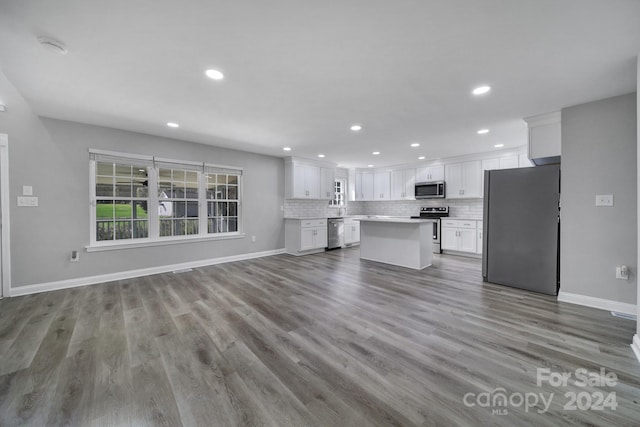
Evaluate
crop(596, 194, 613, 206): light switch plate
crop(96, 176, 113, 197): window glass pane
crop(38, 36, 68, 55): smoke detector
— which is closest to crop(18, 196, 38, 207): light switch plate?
crop(96, 176, 113, 197): window glass pane

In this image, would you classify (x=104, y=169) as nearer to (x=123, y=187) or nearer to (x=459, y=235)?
(x=123, y=187)

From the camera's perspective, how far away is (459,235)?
232 inches

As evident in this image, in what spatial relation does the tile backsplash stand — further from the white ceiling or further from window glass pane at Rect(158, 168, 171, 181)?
the white ceiling

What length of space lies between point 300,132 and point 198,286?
296cm

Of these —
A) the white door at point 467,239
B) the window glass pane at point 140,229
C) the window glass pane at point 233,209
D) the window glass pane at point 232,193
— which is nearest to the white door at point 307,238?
the window glass pane at point 233,209

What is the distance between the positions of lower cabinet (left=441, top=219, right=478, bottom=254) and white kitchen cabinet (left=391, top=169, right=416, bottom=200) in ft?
4.49

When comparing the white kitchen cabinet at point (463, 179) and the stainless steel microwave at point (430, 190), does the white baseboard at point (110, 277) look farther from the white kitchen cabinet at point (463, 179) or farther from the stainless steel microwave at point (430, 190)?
the white kitchen cabinet at point (463, 179)

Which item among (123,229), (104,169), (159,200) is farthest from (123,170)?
(123,229)

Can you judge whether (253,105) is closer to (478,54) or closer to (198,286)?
(478,54)

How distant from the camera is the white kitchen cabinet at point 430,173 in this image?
21.2 ft

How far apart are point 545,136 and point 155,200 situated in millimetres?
6264

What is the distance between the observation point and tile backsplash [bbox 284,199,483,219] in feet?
20.6

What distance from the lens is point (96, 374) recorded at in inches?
67.7

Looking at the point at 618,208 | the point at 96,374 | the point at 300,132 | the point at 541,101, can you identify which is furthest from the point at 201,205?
the point at 618,208
